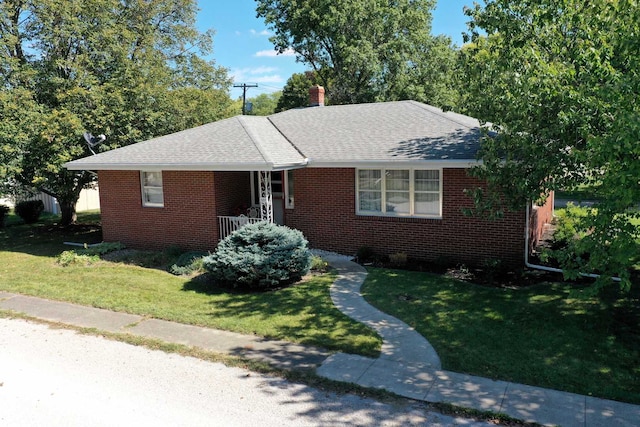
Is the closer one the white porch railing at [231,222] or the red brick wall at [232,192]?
the white porch railing at [231,222]

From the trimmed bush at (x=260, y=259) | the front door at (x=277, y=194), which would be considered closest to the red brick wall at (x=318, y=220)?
the front door at (x=277, y=194)

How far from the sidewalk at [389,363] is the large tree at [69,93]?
7.49 m

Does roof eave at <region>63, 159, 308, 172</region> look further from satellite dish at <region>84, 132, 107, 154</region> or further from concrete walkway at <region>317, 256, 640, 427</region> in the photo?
concrete walkway at <region>317, 256, 640, 427</region>

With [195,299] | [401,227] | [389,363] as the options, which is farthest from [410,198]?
[389,363]

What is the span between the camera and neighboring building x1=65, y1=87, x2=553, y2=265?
12.1 m

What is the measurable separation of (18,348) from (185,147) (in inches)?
311

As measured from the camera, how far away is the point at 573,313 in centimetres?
857

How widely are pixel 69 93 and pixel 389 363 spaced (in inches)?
592

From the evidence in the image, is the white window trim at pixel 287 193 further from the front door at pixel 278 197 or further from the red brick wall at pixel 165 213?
the red brick wall at pixel 165 213

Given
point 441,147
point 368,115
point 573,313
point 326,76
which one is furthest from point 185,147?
point 326,76

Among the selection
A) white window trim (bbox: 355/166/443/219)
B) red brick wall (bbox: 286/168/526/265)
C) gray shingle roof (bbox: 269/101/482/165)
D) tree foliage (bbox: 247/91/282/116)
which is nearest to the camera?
red brick wall (bbox: 286/168/526/265)

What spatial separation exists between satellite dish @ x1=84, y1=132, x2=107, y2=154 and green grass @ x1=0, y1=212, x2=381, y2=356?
13.0ft

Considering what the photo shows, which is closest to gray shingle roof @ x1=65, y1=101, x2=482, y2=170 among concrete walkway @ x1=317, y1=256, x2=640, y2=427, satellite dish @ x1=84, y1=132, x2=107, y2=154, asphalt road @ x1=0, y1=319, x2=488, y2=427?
satellite dish @ x1=84, y1=132, x2=107, y2=154

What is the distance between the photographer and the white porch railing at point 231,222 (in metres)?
13.4
